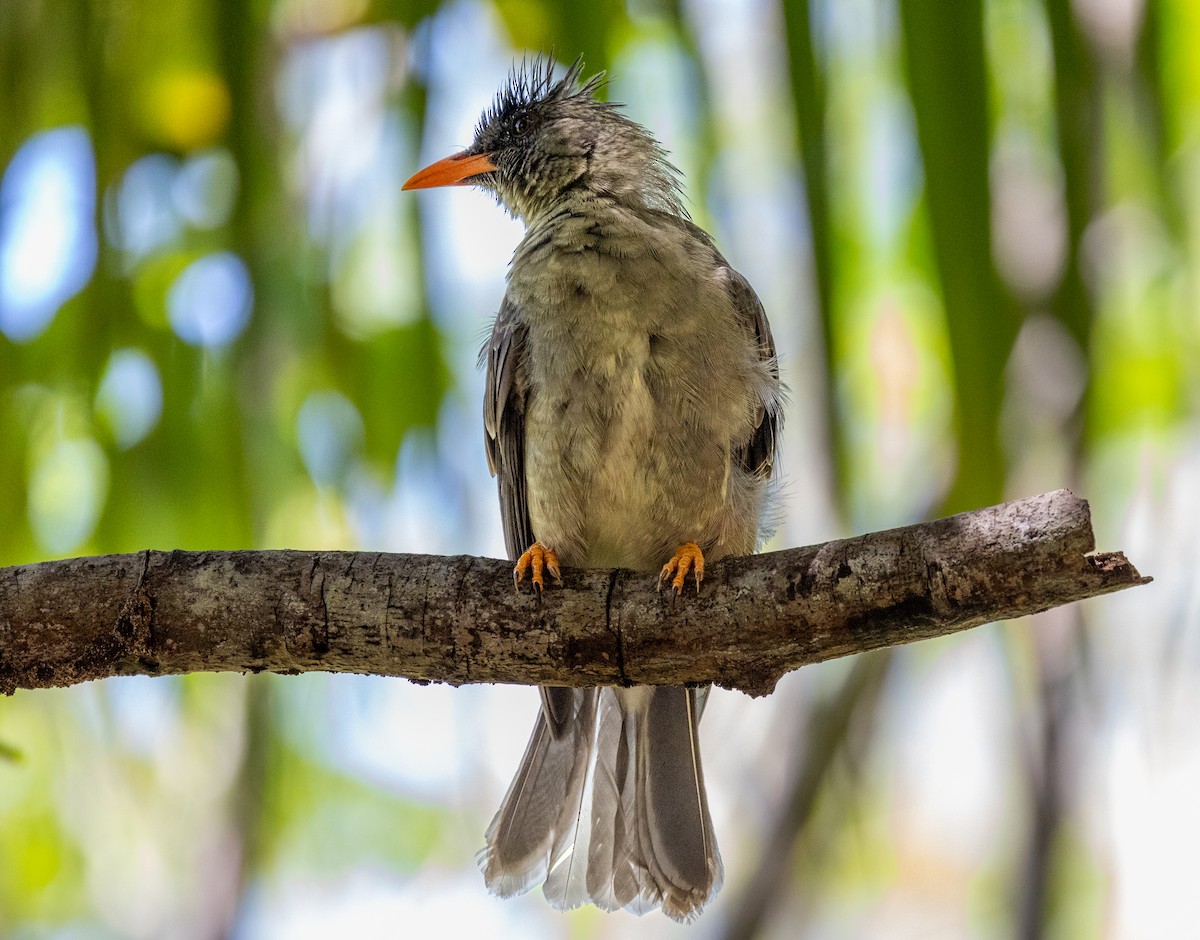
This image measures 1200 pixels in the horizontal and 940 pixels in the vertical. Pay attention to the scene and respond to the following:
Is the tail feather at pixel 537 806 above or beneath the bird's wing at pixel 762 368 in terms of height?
beneath

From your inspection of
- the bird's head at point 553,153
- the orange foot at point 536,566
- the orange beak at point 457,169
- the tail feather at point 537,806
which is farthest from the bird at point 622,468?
the orange beak at point 457,169

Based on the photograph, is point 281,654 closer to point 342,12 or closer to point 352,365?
point 352,365

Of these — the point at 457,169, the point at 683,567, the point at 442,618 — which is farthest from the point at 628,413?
the point at 457,169

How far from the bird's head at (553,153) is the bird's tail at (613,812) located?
1.51 metres

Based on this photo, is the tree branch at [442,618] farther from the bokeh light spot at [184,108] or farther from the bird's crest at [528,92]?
the bird's crest at [528,92]

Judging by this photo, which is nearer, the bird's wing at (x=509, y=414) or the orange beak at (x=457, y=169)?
the bird's wing at (x=509, y=414)

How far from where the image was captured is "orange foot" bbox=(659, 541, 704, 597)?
229 cm

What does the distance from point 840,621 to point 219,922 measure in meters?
1.62

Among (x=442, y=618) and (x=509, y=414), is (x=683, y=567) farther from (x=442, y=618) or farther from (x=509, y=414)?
(x=509, y=414)

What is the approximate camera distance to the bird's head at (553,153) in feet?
11.5

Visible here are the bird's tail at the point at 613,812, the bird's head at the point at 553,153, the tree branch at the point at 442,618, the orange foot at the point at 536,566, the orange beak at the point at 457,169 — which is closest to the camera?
the tree branch at the point at 442,618

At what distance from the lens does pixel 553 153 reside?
12.0 ft

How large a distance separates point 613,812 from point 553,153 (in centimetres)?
204

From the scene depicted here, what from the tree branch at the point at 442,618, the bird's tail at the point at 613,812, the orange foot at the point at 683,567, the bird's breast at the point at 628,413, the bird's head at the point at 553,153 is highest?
the bird's head at the point at 553,153
